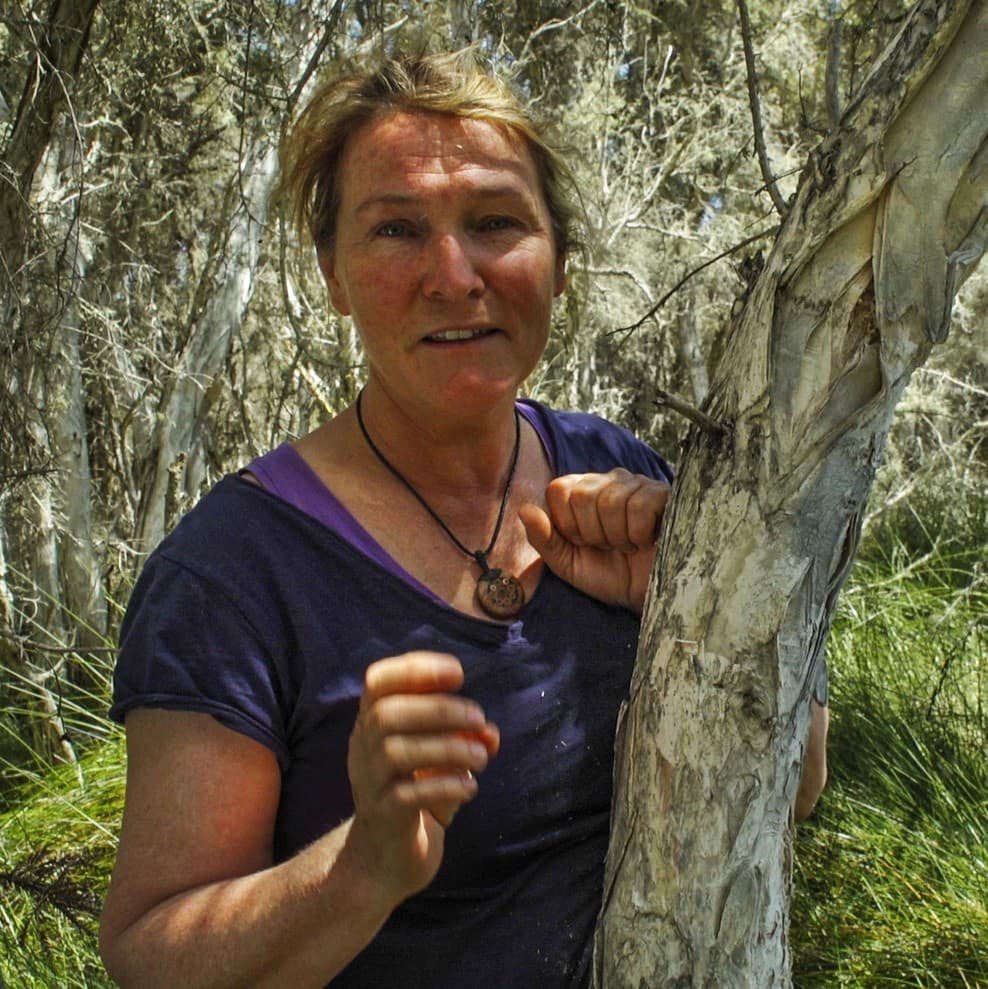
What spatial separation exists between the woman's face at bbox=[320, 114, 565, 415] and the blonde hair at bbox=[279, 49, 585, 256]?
0.09ft

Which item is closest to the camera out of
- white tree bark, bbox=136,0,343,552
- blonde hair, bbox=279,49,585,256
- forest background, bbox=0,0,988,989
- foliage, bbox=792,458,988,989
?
blonde hair, bbox=279,49,585,256

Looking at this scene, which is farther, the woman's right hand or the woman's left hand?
the woman's left hand

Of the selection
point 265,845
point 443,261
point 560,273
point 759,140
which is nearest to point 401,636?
point 265,845

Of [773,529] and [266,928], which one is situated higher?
[773,529]

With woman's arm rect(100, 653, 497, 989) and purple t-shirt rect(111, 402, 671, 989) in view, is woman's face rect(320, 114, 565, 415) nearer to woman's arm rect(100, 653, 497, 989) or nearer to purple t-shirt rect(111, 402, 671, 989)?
purple t-shirt rect(111, 402, 671, 989)

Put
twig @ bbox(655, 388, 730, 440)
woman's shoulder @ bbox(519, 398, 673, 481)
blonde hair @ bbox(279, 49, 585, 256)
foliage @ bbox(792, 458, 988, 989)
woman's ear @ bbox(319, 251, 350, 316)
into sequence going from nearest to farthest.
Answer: twig @ bbox(655, 388, 730, 440)
blonde hair @ bbox(279, 49, 585, 256)
woman's ear @ bbox(319, 251, 350, 316)
woman's shoulder @ bbox(519, 398, 673, 481)
foliage @ bbox(792, 458, 988, 989)

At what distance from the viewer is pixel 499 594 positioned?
1610mm

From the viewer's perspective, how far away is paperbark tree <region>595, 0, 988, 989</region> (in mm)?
1222

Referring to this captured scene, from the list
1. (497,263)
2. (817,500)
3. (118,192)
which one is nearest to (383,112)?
(497,263)

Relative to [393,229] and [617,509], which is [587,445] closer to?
[617,509]

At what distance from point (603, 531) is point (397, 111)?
68cm

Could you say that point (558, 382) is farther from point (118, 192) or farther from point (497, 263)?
point (497, 263)

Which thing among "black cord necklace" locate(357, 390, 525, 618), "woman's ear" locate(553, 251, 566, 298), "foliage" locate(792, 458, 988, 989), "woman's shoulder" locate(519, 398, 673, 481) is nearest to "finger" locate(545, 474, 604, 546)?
"black cord necklace" locate(357, 390, 525, 618)

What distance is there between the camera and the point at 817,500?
1.29 meters
